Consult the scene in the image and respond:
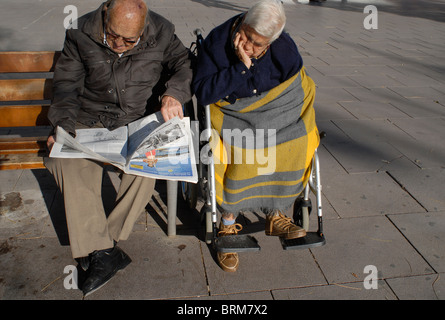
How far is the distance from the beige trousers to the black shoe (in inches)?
2.1

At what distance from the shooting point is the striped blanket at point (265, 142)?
2.64 m

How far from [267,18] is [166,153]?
101 centimetres

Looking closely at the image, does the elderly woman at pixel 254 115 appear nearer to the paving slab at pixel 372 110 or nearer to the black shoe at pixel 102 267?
the black shoe at pixel 102 267

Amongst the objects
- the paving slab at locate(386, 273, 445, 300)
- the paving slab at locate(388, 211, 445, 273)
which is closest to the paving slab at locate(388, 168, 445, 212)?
the paving slab at locate(388, 211, 445, 273)

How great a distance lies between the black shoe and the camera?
251 cm

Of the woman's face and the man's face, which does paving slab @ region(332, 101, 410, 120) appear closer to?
the woman's face

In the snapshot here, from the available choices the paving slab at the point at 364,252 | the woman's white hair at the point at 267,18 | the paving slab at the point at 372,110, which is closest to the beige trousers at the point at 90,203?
the woman's white hair at the point at 267,18

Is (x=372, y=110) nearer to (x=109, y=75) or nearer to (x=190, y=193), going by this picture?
(x=190, y=193)

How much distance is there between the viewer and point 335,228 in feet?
10.3

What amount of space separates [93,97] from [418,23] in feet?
41.6

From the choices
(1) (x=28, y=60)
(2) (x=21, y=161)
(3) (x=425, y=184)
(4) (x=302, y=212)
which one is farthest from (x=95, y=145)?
(3) (x=425, y=184)

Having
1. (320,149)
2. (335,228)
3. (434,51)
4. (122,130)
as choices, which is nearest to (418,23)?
(434,51)

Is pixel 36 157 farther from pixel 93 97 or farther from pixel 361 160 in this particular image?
pixel 361 160

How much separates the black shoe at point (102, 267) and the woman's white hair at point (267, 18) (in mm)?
1685
